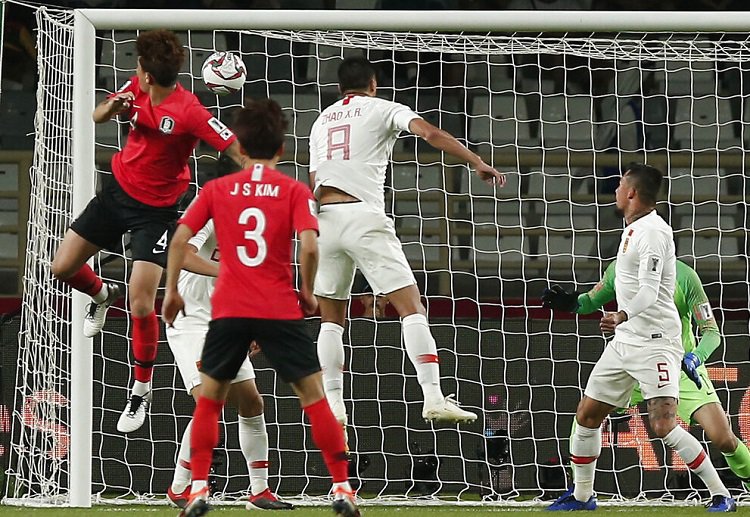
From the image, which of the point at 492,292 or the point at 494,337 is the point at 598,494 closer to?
the point at 494,337

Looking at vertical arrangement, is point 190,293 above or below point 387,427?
above

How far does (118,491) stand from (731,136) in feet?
24.0

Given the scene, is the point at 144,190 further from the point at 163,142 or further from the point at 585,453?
the point at 585,453

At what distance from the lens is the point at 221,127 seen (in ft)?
22.4

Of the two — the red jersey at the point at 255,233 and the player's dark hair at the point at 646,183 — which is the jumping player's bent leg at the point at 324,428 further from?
the player's dark hair at the point at 646,183

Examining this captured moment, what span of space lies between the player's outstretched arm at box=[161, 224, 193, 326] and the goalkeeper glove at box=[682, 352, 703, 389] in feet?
10.9

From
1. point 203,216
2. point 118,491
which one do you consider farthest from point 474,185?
point 203,216

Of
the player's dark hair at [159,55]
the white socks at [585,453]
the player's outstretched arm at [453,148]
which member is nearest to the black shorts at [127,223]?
the player's dark hair at [159,55]

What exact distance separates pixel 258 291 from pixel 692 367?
10.6 feet

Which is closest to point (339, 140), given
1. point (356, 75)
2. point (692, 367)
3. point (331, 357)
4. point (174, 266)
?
point (356, 75)

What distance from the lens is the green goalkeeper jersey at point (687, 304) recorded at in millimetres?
7727

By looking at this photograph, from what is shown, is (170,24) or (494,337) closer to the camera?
(170,24)

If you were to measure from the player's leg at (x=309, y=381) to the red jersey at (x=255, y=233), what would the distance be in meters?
0.07

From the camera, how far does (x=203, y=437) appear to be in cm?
531
